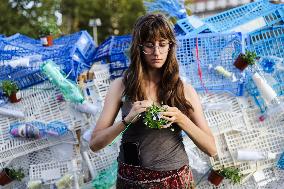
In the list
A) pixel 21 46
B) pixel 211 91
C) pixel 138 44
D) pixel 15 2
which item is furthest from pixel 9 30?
pixel 138 44

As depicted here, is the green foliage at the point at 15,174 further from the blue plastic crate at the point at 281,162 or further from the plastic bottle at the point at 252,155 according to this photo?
the blue plastic crate at the point at 281,162

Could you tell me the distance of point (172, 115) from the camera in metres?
1.83

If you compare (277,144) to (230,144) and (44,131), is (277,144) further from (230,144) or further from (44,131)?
(44,131)

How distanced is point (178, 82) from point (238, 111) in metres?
1.90

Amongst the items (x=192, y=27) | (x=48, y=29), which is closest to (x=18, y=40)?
(x=48, y=29)

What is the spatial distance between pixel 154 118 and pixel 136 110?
0.08 meters

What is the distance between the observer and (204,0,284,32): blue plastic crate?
402 centimetres

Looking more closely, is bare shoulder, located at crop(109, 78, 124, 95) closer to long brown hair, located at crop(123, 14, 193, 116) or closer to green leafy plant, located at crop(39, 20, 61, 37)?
long brown hair, located at crop(123, 14, 193, 116)

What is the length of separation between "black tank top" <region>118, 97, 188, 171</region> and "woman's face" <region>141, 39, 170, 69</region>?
19cm

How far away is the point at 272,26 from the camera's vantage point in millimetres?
3875

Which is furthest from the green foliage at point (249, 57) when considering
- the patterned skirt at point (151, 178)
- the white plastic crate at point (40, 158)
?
the patterned skirt at point (151, 178)

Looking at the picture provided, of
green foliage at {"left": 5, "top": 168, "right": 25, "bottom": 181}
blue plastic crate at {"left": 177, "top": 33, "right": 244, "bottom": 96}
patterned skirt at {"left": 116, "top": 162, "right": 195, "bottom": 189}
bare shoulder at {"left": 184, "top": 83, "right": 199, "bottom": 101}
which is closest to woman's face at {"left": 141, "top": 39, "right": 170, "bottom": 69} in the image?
bare shoulder at {"left": 184, "top": 83, "right": 199, "bottom": 101}

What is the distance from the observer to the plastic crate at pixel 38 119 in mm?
3756

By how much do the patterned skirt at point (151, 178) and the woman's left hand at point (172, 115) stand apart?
222 millimetres
